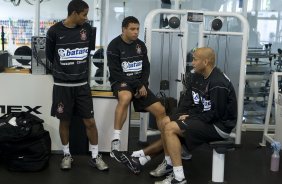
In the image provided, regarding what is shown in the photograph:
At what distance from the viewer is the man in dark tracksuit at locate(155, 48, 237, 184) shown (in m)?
2.96

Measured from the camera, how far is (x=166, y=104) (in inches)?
170

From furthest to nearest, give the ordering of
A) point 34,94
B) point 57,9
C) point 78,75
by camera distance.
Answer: point 57,9, point 34,94, point 78,75

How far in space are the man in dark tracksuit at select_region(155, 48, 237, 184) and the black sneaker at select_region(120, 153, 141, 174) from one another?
35cm

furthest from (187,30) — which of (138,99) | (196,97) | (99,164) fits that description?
(99,164)

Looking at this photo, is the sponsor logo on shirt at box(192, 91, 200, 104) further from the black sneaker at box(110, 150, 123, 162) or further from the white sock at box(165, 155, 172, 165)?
the black sneaker at box(110, 150, 123, 162)

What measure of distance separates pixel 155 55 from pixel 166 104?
1.04 meters

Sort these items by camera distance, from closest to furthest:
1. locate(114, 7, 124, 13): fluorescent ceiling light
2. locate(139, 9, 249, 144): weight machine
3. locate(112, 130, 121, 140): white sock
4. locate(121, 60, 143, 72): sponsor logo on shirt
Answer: locate(112, 130, 121, 140): white sock, locate(121, 60, 143, 72): sponsor logo on shirt, locate(139, 9, 249, 144): weight machine, locate(114, 7, 124, 13): fluorescent ceiling light

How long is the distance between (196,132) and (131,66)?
1.06m

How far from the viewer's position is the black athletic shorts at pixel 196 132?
2.99 meters

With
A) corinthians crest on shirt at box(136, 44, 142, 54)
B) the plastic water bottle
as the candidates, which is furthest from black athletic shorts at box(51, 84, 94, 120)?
the plastic water bottle

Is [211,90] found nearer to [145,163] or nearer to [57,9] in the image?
[145,163]

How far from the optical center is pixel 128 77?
3.69m

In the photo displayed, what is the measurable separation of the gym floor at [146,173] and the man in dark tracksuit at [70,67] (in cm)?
14

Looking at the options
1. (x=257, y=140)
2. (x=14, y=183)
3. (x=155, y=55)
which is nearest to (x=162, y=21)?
(x=155, y=55)
